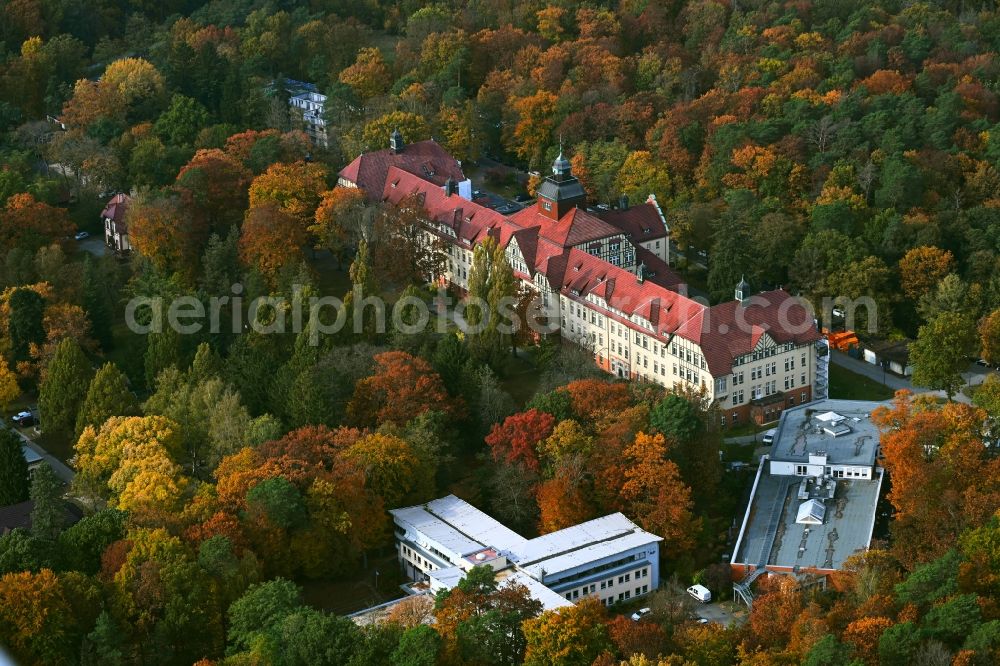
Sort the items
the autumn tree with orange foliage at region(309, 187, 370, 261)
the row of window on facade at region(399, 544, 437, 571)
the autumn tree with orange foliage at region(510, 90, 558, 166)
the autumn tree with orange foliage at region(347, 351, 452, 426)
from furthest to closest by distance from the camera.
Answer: the autumn tree with orange foliage at region(510, 90, 558, 166)
the autumn tree with orange foliage at region(309, 187, 370, 261)
the autumn tree with orange foliage at region(347, 351, 452, 426)
the row of window on facade at region(399, 544, 437, 571)

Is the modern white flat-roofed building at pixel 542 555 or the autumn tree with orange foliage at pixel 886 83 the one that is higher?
the autumn tree with orange foliage at pixel 886 83

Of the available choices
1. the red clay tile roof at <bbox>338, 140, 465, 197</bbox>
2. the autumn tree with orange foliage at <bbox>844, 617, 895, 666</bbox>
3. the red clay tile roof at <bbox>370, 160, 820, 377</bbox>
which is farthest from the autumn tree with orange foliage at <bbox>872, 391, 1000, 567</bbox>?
the red clay tile roof at <bbox>338, 140, 465, 197</bbox>

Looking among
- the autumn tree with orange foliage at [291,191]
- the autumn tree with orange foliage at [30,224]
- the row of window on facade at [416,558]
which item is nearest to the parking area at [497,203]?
the autumn tree with orange foliage at [291,191]

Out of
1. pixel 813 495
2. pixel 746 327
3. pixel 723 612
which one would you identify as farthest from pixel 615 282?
pixel 723 612

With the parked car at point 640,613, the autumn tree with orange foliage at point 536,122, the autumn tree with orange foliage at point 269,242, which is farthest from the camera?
the autumn tree with orange foliage at point 536,122

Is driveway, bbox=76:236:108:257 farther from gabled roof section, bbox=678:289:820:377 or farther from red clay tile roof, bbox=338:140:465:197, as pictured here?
gabled roof section, bbox=678:289:820:377

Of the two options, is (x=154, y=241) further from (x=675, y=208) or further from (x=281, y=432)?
(x=675, y=208)

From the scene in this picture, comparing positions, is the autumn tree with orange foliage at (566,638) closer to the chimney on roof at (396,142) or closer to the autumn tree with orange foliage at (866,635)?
the autumn tree with orange foliage at (866,635)
